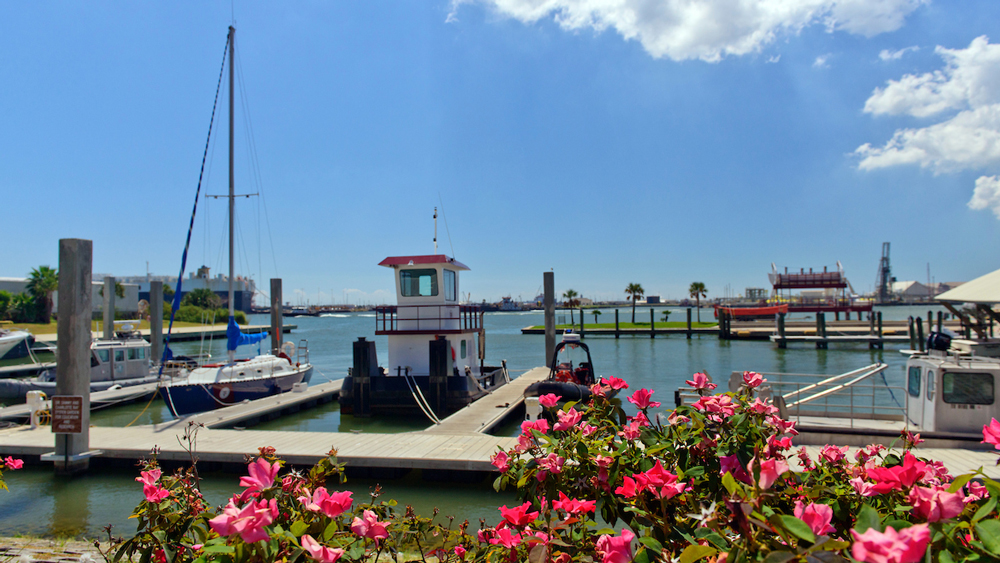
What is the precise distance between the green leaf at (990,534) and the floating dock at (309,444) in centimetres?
820

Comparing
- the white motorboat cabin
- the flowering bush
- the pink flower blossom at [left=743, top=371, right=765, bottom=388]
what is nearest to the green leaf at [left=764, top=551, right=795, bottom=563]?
the flowering bush

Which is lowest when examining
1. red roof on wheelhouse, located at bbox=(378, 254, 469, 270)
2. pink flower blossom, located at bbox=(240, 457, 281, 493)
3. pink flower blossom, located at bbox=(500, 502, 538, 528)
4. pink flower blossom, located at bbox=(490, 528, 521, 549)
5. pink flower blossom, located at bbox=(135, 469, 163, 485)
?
pink flower blossom, located at bbox=(490, 528, 521, 549)

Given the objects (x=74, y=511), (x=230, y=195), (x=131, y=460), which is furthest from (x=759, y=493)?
(x=230, y=195)

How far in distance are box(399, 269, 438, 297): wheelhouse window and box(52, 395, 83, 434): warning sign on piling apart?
344 inches

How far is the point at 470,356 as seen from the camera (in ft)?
58.6

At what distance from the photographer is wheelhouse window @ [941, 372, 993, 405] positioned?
372 inches

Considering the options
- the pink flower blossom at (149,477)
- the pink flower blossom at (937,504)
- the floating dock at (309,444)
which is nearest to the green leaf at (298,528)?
the pink flower blossom at (149,477)

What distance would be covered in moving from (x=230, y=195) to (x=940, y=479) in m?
19.9

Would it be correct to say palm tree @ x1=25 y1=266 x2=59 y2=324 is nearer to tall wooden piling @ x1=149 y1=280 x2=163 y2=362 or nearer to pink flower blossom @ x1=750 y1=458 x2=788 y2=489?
tall wooden piling @ x1=149 y1=280 x2=163 y2=362

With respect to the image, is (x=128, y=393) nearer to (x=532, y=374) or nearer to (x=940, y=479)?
(x=532, y=374)

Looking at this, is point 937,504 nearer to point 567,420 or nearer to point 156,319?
point 567,420

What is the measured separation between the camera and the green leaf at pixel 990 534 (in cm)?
149

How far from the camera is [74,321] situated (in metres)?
9.77

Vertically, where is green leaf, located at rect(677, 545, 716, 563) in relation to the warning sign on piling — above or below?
above
